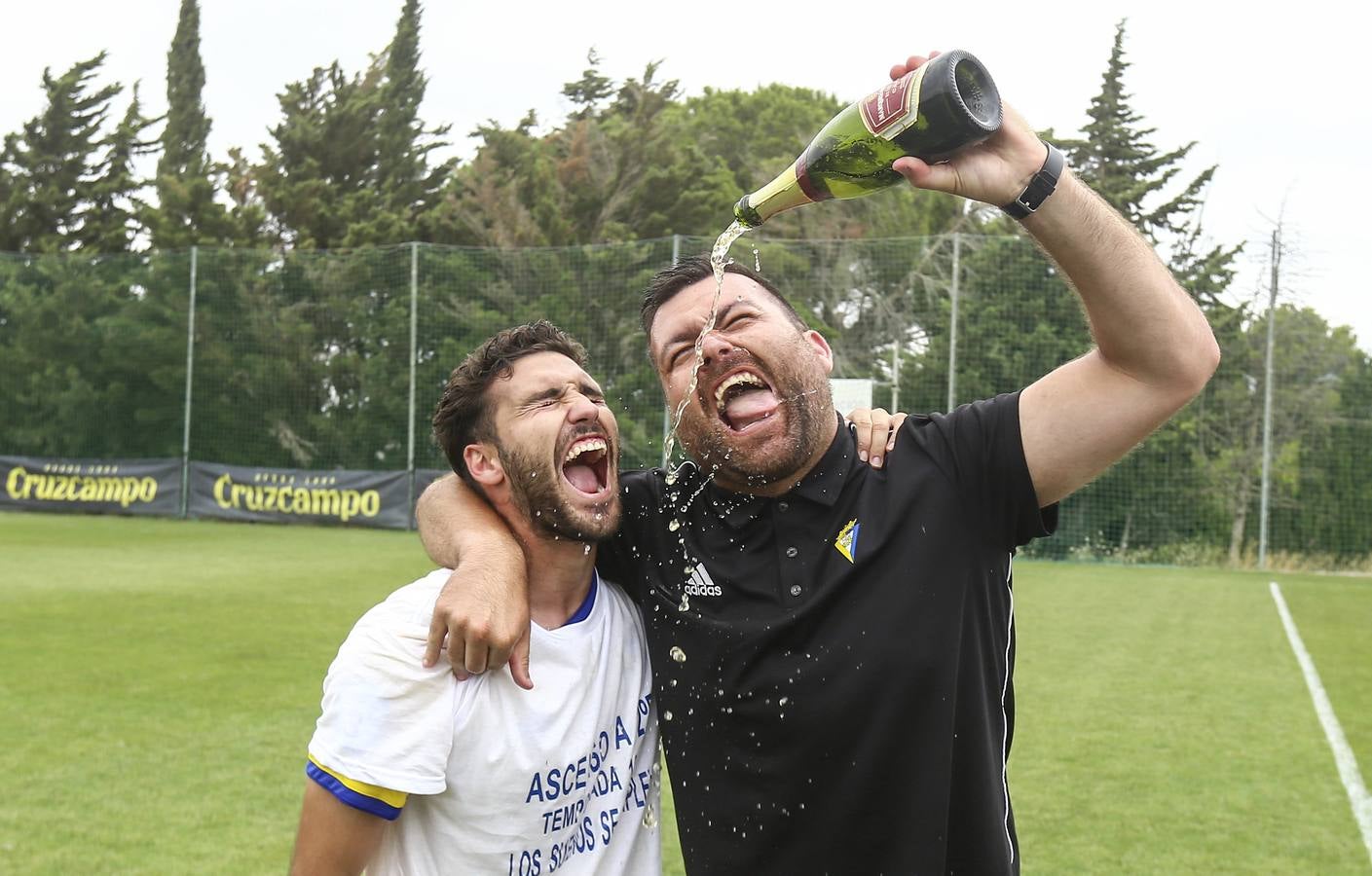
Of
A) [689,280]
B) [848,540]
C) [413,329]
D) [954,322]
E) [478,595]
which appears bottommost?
[478,595]

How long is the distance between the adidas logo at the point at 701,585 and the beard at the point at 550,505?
0.22m

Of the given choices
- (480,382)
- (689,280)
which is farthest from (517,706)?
(689,280)

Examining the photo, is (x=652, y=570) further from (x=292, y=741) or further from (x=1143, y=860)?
(x=292, y=741)

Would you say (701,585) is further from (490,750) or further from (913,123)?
(913,123)

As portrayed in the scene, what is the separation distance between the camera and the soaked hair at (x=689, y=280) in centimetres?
302

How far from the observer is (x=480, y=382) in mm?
2994

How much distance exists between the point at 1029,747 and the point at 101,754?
16.0 feet

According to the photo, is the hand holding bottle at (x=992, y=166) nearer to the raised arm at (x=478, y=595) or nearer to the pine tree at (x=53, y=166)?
the raised arm at (x=478, y=595)

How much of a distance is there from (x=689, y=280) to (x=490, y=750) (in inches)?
47.0

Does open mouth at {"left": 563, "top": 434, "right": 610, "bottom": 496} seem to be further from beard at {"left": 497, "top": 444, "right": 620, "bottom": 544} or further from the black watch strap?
the black watch strap

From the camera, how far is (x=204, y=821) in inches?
215

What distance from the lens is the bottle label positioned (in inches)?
88.6

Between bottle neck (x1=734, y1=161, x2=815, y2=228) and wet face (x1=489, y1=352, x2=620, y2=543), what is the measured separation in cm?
57

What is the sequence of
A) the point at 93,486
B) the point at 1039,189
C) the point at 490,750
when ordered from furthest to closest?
the point at 93,486 < the point at 490,750 < the point at 1039,189
